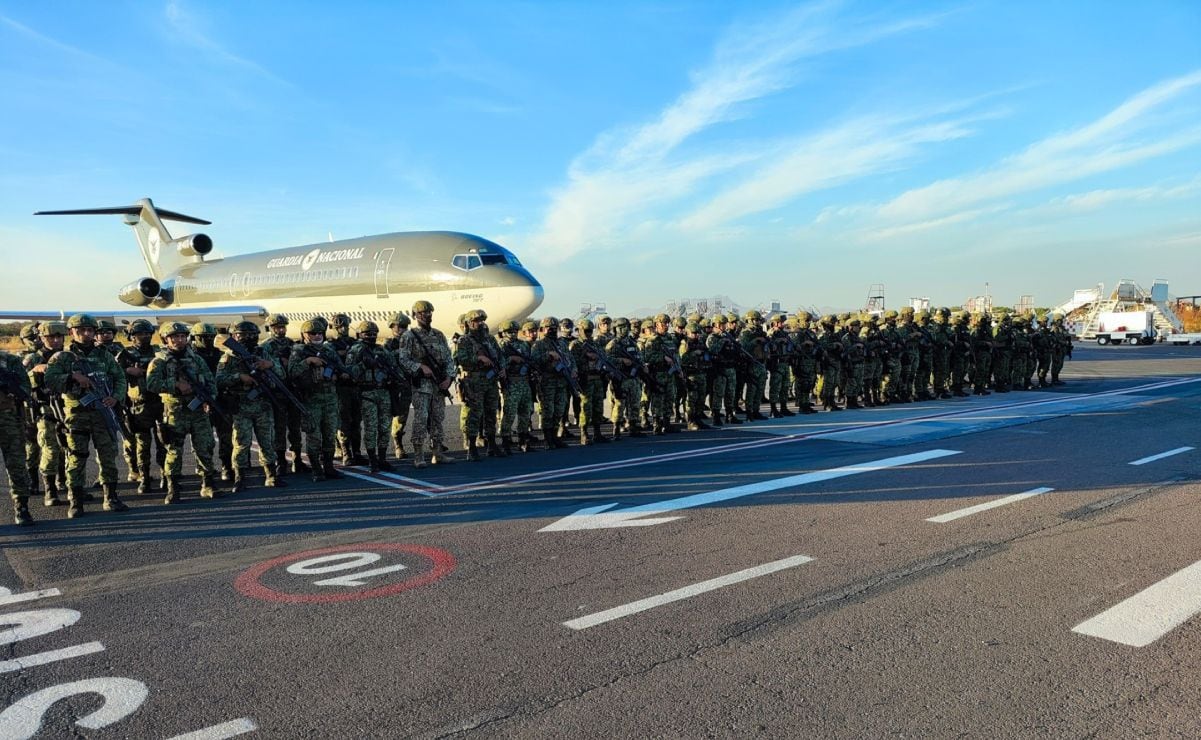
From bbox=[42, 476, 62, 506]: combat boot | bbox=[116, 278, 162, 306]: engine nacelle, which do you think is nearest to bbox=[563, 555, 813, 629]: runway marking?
bbox=[42, 476, 62, 506]: combat boot

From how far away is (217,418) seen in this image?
809 cm

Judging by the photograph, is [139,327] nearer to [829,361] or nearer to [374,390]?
[374,390]

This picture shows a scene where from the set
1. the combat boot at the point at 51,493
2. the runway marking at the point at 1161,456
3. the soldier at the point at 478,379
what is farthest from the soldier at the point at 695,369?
the combat boot at the point at 51,493

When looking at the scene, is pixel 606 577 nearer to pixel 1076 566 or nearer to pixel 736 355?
pixel 1076 566

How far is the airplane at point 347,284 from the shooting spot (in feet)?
67.1

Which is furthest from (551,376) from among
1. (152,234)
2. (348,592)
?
(152,234)

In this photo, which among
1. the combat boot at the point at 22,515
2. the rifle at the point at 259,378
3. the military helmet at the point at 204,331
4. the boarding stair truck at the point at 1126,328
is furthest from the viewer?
the boarding stair truck at the point at 1126,328

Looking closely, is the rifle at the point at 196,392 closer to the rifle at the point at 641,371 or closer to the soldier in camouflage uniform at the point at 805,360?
the rifle at the point at 641,371

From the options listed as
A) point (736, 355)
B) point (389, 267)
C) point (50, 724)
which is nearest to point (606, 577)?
point (50, 724)

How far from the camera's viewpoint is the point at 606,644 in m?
3.77

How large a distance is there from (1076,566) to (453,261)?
1829 cm

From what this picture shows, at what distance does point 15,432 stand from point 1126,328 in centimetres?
5417

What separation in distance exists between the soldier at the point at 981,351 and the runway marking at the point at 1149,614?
47.3 feet

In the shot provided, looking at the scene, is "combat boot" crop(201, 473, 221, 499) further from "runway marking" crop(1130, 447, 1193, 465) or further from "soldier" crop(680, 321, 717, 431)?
"runway marking" crop(1130, 447, 1193, 465)
